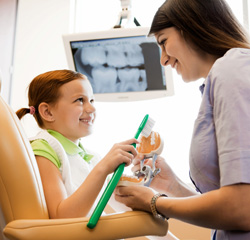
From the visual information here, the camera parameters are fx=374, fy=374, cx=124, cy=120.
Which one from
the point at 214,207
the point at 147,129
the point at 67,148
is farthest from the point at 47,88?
the point at 214,207

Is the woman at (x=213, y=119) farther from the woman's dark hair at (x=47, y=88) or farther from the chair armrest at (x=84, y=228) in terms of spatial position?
the woman's dark hair at (x=47, y=88)

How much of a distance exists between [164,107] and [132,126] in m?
0.32

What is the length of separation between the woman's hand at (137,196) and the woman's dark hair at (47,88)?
1.78ft

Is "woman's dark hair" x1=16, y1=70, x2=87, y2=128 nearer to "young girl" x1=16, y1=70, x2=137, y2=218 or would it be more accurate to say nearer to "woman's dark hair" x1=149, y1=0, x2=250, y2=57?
"young girl" x1=16, y1=70, x2=137, y2=218

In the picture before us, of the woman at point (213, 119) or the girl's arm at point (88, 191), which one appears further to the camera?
the girl's arm at point (88, 191)

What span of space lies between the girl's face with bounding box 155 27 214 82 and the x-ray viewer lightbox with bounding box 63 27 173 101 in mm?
1028

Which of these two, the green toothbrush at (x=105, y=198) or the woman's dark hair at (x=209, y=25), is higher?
the woman's dark hair at (x=209, y=25)

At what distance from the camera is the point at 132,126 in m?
3.22

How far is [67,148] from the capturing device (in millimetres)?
1437

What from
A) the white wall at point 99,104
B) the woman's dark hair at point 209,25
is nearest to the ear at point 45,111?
the woman's dark hair at point 209,25

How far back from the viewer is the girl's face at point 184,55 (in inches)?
50.3

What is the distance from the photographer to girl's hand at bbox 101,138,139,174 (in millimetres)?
1107

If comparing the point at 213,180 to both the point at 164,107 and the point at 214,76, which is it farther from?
the point at 164,107

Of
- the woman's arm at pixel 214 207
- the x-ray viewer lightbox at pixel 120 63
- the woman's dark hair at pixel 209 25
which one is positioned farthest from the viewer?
the x-ray viewer lightbox at pixel 120 63
